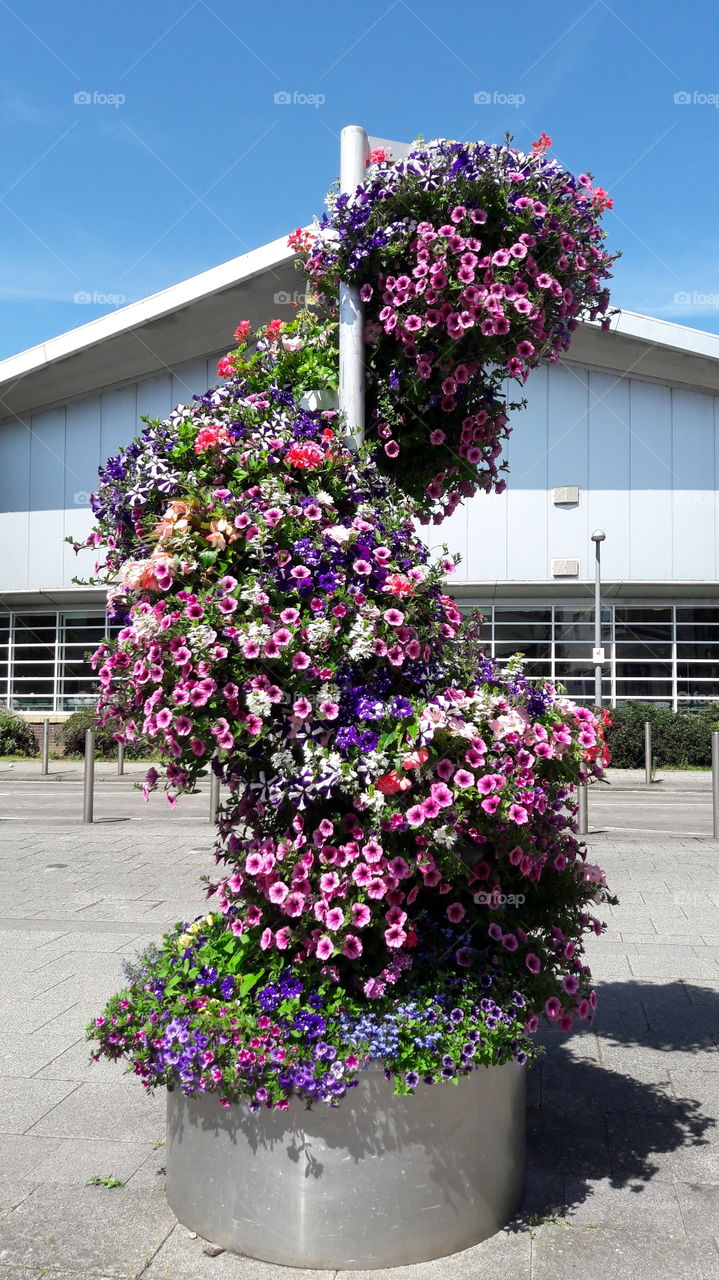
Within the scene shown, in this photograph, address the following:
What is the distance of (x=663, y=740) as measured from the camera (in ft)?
70.7

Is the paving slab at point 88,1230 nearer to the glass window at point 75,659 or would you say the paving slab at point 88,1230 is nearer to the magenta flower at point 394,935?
the magenta flower at point 394,935

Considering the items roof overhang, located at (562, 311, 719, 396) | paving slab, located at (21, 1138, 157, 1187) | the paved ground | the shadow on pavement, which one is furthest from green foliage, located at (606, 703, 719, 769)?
paving slab, located at (21, 1138, 157, 1187)

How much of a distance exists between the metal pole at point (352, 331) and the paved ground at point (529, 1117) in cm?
253

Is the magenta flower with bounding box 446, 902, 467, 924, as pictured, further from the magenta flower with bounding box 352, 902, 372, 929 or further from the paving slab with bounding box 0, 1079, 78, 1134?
the paving slab with bounding box 0, 1079, 78, 1134

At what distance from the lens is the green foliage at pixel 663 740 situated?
69.8 feet

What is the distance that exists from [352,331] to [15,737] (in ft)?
75.4

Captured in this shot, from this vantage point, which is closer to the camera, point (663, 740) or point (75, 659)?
point (663, 740)

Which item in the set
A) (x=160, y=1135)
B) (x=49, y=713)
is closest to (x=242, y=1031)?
(x=160, y=1135)

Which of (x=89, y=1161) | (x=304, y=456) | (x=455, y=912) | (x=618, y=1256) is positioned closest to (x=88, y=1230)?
(x=89, y=1161)

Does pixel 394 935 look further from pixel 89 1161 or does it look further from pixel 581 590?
pixel 581 590

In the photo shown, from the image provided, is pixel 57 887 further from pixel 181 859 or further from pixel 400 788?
pixel 400 788

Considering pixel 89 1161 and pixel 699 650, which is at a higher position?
pixel 699 650

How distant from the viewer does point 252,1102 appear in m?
2.87

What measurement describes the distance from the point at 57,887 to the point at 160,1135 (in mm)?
4598
